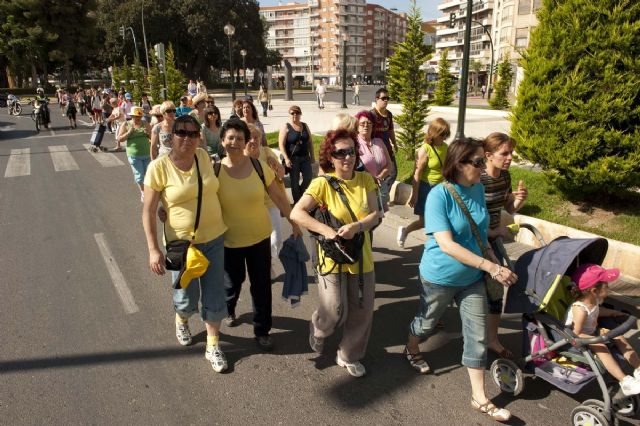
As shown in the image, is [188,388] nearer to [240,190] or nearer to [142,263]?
[240,190]

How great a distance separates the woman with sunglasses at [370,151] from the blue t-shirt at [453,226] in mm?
2407

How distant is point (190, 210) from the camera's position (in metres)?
3.25

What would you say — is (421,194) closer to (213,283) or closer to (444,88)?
(213,283)

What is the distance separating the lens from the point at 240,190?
3.42m

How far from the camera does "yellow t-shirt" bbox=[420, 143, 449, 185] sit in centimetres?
529

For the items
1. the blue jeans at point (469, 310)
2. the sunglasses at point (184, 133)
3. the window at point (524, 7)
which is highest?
the window at point (524, 7)

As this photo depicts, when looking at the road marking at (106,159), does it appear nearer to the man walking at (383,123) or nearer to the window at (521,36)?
the man walking at (383,123)

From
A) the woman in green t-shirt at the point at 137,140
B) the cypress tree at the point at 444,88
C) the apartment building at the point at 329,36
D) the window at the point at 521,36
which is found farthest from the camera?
the apartment building at the point at 329,36

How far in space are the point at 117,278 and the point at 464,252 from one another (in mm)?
4090

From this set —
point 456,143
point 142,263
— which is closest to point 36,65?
point 142,263

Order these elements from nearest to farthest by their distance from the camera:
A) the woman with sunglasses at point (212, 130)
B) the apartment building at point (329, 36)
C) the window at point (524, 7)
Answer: the woman with sunglasses at point (212, 130), the window at point (524, 7), the apartment building at point (329, 36)

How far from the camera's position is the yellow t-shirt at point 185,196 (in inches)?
125

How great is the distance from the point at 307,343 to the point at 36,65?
6668 centimetres

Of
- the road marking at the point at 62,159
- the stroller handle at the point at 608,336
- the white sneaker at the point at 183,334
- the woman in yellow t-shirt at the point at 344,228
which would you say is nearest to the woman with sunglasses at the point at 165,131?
the white sneaker at the point at 183,334
